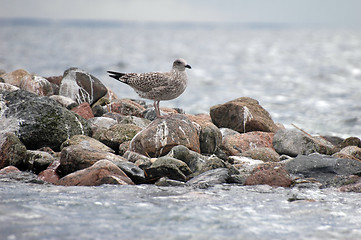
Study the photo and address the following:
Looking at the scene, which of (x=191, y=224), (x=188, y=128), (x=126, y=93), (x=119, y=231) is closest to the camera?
(x=119, y=231)

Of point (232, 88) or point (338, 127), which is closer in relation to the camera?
point (338, 127)

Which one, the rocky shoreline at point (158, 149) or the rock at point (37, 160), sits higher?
the rocky shoreline at point (158, 149)

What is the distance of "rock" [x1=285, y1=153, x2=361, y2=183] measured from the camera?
7.12 meters

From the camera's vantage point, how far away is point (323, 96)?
19.8 metres

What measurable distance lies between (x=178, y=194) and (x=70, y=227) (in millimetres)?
1831

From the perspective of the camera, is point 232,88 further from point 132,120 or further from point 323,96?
point 132,120

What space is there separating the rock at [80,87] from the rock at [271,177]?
19.8 feet

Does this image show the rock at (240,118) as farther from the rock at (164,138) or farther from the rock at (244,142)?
the rock at (164,138)

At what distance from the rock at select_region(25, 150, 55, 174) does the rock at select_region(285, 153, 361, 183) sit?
3.78 meters

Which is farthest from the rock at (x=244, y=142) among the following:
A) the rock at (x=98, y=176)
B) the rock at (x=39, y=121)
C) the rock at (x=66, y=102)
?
the rock at (x=66, y=102)

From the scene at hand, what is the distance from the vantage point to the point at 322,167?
23.7 ft

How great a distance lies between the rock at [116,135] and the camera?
27.7 feet

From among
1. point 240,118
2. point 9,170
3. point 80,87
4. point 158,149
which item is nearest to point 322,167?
point 158,149

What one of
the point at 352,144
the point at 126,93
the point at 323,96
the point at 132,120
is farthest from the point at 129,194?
the point at 323,96
